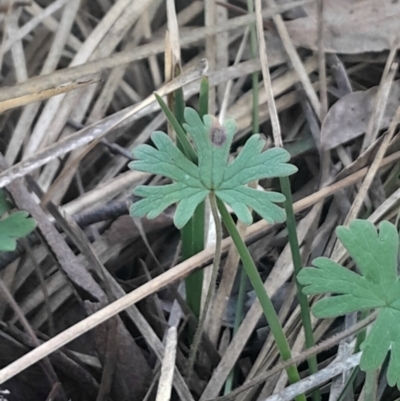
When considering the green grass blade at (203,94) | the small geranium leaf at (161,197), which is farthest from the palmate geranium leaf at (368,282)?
the green grass blade at (203,94)

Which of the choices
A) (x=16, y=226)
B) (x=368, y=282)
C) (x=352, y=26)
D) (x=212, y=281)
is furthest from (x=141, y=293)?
(x=352, y=26)

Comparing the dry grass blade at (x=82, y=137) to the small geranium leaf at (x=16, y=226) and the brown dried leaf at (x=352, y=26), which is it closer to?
the small geranium leaf at (x=16, y=226)

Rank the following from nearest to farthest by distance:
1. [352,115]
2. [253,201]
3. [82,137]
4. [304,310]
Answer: [253,201] → [304,310] → [82,137] → [352,115]

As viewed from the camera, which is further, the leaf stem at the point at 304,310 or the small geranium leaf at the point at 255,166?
the leaf stem at the point at 304,310

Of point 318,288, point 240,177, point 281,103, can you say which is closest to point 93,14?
point 281,103

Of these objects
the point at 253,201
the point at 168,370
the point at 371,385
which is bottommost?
the point at 371,385

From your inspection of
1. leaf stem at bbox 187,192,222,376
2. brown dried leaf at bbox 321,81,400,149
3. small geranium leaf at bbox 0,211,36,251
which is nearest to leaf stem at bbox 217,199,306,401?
leaf stem at bbox 187,192,222,376

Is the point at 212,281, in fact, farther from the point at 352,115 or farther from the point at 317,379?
the point at 352,115

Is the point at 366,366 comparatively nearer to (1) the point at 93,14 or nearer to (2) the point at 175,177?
(2) the point at 175,177
